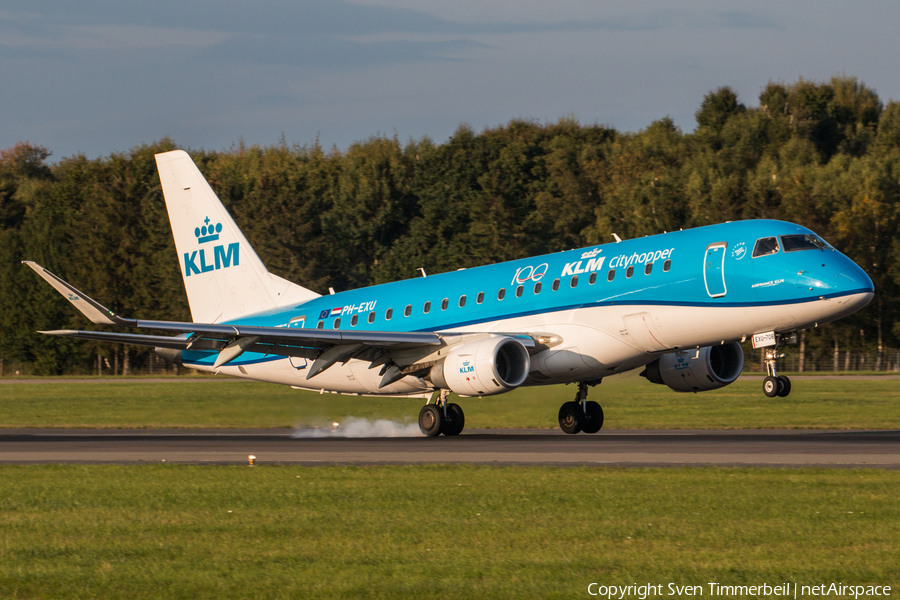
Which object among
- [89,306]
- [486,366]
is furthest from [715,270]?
[89,306]

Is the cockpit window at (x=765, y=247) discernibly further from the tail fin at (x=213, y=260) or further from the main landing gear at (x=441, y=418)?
the tail fin at (x=213, y=260)

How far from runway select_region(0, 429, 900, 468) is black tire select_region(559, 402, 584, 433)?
18.5 inches

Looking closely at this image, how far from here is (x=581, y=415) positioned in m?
30.4

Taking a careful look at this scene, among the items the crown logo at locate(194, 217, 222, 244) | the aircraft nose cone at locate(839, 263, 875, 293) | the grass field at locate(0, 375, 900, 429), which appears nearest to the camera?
the aircraft nose cone at locate(839, 263, 875, 293)

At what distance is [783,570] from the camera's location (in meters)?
10.3

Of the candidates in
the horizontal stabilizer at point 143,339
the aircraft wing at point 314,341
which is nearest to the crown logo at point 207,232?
the horizontal stabilizer at point 143,339

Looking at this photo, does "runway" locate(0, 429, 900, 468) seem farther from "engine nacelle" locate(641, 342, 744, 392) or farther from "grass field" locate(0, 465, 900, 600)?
"grass field" locate(0, 465, 900, 600)

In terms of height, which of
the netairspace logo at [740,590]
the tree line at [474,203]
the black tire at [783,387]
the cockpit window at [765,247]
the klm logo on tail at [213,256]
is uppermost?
the tree line at [474,203]

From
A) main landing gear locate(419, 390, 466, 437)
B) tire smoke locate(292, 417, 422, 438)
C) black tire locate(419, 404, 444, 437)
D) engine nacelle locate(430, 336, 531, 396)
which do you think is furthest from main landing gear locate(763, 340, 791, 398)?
tire smoke locate(292, 417, 422, 438)

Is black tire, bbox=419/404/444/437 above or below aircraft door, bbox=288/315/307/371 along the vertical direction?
below

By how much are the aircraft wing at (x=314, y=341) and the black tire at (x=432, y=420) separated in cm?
122

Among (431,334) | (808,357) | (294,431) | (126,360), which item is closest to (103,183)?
(126,360)

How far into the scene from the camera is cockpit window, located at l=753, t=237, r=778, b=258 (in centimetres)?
2525

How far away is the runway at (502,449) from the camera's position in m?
21.2
